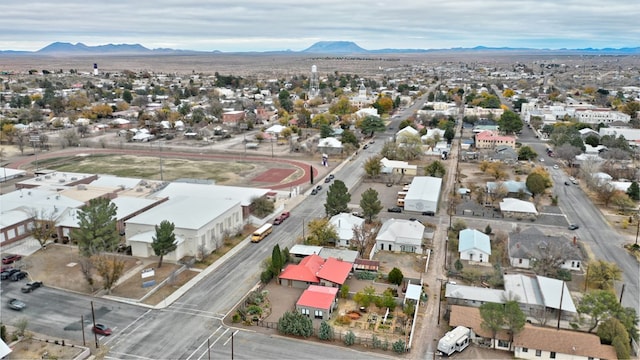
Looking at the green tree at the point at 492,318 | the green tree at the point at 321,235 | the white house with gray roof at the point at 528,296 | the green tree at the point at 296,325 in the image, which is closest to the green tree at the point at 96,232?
the green tree at the point at 321,235

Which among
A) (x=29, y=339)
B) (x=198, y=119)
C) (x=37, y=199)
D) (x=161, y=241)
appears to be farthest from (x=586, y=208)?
(x=198, y=119)

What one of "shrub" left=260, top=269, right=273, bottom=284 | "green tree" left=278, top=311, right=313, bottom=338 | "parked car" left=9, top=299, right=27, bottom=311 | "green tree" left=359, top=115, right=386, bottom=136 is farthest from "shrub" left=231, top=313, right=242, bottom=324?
"green tree" left=359, top=115, right=386, bottom=136

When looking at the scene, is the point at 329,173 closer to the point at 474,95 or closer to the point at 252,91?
the point at 474,95

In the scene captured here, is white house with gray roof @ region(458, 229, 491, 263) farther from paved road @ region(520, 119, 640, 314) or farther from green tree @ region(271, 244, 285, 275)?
green tree @ region(271, 244, 285, 275)

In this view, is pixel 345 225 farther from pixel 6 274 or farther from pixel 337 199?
pixel 6 274

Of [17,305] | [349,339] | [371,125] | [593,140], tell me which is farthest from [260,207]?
[593,140]

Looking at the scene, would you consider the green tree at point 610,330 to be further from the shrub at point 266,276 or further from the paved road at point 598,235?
the shrub at point 266,276
